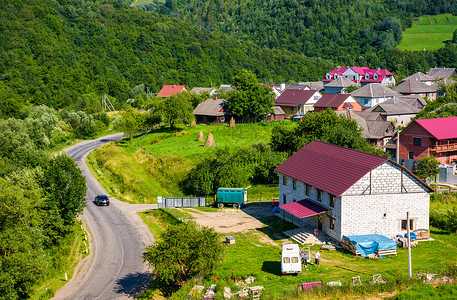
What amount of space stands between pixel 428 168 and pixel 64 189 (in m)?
39.2

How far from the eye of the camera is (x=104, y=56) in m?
150

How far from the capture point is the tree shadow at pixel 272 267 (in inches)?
1312

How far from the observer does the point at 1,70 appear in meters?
122

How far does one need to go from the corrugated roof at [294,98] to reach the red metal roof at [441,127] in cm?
3951

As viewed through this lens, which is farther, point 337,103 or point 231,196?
point 337,103

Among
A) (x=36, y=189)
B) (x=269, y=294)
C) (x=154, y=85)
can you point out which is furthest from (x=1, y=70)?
(x=269, y=294)

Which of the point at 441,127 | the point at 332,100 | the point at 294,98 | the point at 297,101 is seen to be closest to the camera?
the point at 441,127

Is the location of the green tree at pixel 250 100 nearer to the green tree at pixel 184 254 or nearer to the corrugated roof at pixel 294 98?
the corrugated roof at pixel 294 98

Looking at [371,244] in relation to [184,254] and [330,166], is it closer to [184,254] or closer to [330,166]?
[330,166]

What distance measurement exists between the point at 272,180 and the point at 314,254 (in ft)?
78.8

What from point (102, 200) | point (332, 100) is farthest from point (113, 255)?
point (332, 100)

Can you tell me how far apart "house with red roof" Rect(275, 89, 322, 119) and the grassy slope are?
15846mm

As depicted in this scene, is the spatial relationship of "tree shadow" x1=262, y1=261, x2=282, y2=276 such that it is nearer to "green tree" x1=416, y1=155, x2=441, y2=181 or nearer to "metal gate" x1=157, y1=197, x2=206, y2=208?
"metal gate" x1=157, y1=197, x2=206, y2=208

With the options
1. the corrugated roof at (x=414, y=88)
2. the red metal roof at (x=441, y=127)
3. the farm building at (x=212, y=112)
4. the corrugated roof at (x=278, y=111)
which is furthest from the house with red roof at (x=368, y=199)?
the corrugated roof at (x=414, y=88)
